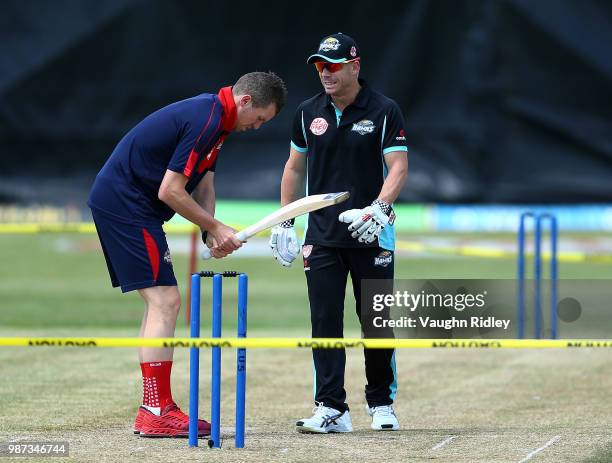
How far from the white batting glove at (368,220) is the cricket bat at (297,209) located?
13cm

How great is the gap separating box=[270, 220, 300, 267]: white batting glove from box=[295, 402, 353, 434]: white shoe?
0.87 meters

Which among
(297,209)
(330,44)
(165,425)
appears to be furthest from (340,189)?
(165,425)

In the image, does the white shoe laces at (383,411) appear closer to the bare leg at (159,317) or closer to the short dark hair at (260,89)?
the bare leg at (159,317)

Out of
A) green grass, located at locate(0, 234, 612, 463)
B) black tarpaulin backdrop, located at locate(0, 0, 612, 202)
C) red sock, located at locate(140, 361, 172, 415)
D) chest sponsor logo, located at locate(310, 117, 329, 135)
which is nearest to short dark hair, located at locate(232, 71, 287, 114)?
chest sponsor logo, located at locate(310, 117, 329, 135)

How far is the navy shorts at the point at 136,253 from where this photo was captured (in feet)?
23.7

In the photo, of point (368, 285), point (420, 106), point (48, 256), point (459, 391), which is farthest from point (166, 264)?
point (48, 256)

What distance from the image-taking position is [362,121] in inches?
295

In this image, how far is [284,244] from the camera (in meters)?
7.52

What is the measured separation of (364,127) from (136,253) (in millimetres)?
1494

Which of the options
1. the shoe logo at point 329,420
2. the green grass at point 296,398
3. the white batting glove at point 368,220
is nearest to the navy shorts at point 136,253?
the green grass at point 296,398

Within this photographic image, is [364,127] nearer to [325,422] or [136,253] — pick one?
[136,253]

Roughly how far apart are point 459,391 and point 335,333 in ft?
6.72

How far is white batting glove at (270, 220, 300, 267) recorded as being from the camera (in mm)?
7516

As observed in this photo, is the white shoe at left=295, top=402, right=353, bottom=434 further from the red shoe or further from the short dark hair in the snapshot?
the short dark hair
